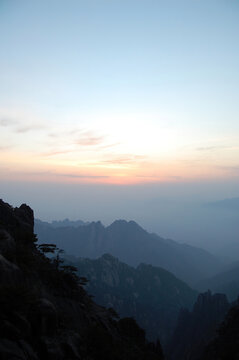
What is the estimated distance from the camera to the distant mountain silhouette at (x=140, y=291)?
128m

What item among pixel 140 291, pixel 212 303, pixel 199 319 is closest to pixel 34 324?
pixel 199 319

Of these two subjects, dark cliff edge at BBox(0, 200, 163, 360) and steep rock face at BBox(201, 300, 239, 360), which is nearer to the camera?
dark cliff edge at BBox(0, 200, 163, 360)

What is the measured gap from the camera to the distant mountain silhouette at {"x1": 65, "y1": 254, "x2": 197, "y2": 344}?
127938 millimetres

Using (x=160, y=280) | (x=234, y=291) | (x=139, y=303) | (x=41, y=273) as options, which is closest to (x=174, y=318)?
(x=139, y=303)

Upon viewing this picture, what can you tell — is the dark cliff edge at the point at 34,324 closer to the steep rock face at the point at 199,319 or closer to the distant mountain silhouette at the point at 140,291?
the steep rock face at the point at 199,319

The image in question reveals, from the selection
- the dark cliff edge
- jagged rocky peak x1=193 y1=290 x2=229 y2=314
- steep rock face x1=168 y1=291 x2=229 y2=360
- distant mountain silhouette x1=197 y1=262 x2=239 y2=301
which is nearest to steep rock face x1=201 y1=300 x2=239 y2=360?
the dark cliff edge

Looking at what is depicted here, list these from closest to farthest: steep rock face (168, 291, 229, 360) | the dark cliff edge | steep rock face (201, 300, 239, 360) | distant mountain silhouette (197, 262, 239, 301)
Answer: the dark cliff edge < steep rock face (201, 300, 239, 360) < steep rock face (168, 291, 229, 360) < distant mountain silhouette (197, 262, 239, 301)

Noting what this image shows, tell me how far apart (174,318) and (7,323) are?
471 ft

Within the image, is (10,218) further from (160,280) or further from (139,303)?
(160,280)

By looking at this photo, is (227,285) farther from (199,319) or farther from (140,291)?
(199,319)

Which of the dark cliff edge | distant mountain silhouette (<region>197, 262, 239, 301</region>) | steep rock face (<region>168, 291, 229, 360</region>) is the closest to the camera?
the dark cliff edge

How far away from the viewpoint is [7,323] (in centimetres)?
1197

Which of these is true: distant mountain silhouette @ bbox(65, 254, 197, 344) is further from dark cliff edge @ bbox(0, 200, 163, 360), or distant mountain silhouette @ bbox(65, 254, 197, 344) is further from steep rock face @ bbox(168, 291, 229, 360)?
dark cliff edge @ bbox(0, 200, 163, 360)

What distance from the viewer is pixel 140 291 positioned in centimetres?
15738
